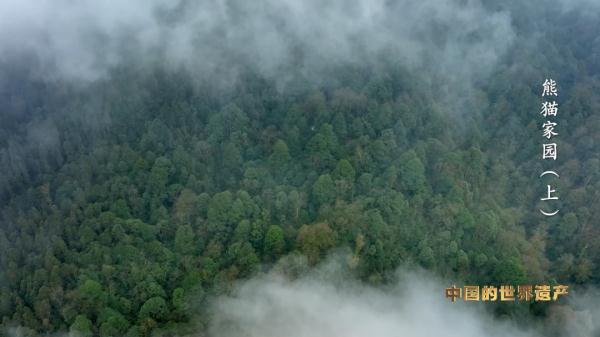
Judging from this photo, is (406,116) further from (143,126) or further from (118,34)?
(118,34)

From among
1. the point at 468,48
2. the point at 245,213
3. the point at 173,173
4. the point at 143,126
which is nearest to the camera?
the point at 245,213

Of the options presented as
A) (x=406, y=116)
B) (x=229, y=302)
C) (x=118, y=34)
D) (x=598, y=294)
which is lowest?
(x=229, y=302)

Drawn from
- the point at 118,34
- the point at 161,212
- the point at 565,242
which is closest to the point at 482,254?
the point at 565,242

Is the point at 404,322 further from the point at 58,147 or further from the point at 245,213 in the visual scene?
the point at 58,147

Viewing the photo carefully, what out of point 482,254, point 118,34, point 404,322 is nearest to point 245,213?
point 404,322

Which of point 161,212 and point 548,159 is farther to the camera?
point 548,159

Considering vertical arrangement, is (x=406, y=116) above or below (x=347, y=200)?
above

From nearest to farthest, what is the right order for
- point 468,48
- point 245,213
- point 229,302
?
1. point 229,302
2. point 245,213
3. point 468,48
